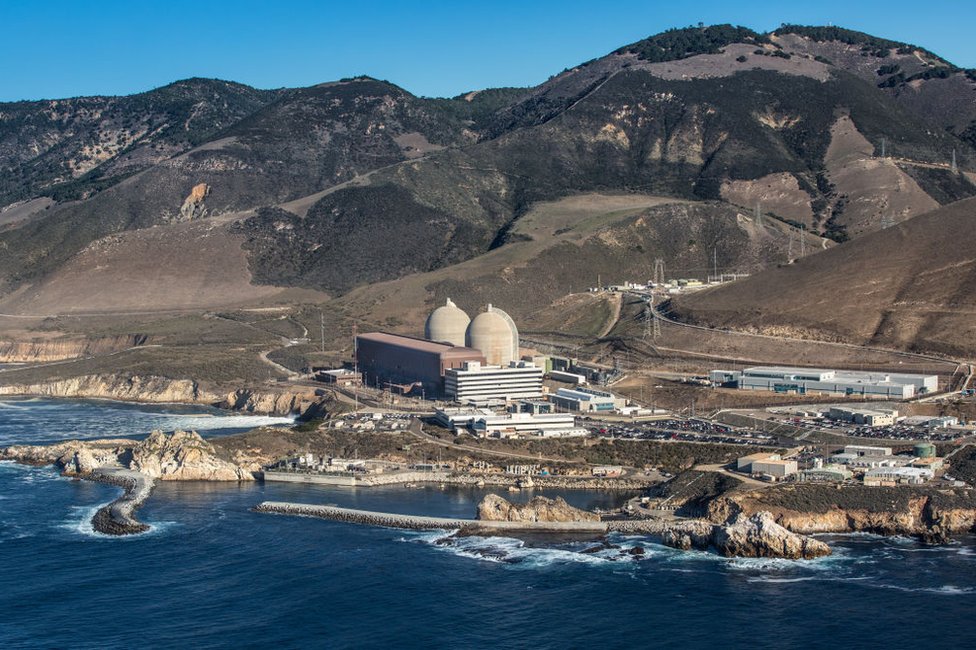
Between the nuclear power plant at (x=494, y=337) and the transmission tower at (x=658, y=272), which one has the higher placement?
the transmission tower at (x=658, y=272)

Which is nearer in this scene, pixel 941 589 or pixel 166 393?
pixel 941 589

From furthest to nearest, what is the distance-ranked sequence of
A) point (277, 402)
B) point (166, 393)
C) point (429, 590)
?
point (166, 393), point (277, 402), point (429, 590)

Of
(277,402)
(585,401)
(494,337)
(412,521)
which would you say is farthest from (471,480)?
(277,402)

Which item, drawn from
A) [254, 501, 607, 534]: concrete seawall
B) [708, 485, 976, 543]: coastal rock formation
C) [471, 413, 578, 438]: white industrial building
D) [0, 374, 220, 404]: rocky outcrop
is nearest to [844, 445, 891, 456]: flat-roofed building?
[708, 485, 976, 543]: coastal rock formation

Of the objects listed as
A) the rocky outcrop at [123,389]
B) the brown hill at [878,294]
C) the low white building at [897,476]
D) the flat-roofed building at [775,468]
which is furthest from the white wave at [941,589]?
the rocky outcrop at [123,389]

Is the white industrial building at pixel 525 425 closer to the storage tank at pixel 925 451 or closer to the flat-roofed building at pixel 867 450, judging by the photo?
the flat-roofed building at pixel 867 450

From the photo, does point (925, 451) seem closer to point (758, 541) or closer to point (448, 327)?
point (758, 541)

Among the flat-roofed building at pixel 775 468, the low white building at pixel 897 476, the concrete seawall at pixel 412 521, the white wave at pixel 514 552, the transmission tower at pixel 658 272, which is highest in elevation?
the transmission tower at pixel 658 272
